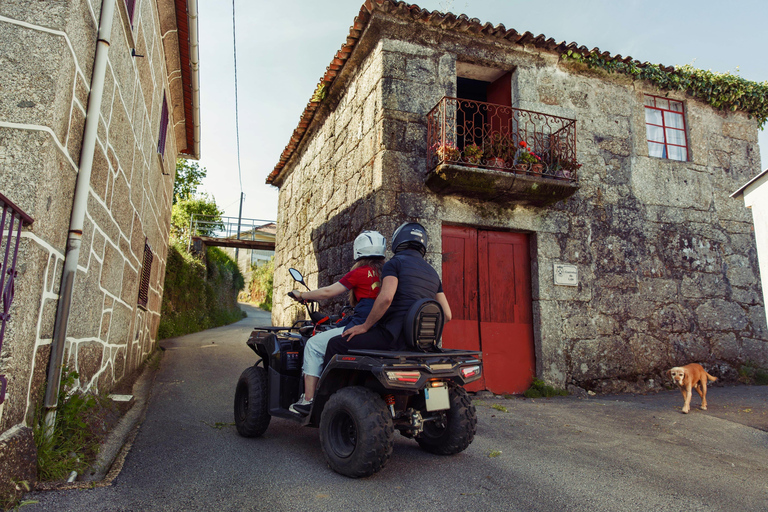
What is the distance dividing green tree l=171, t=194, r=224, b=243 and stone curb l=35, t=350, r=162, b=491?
16.8 m

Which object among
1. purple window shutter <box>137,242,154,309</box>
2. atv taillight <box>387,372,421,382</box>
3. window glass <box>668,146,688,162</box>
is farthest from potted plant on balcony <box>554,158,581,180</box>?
purple window shutter <box>137,242,154,309</box>

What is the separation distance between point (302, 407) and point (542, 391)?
4.50m

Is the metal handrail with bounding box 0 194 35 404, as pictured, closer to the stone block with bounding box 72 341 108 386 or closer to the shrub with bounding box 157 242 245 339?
the stone block with bounding box 72 341 108 386

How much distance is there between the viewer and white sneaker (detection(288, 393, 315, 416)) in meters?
3.53

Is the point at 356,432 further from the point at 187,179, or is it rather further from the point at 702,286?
the point at 187,179

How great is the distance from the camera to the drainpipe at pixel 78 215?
2.82m

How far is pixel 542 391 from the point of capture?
7008 mm

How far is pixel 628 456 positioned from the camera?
13.1 feet

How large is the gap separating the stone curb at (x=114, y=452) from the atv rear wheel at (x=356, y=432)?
127 cm

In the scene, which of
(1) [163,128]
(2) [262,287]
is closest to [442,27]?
(1) [163,128]

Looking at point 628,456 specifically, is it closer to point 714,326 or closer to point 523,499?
point 523,499

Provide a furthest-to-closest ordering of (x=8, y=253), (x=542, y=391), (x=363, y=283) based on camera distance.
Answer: (x=542, y=391), (x=363, y=283), (x=8, y=253)

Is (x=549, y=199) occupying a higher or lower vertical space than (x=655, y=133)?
lower

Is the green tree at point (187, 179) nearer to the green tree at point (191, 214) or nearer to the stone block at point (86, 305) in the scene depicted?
the green tree at point (191, 214)
